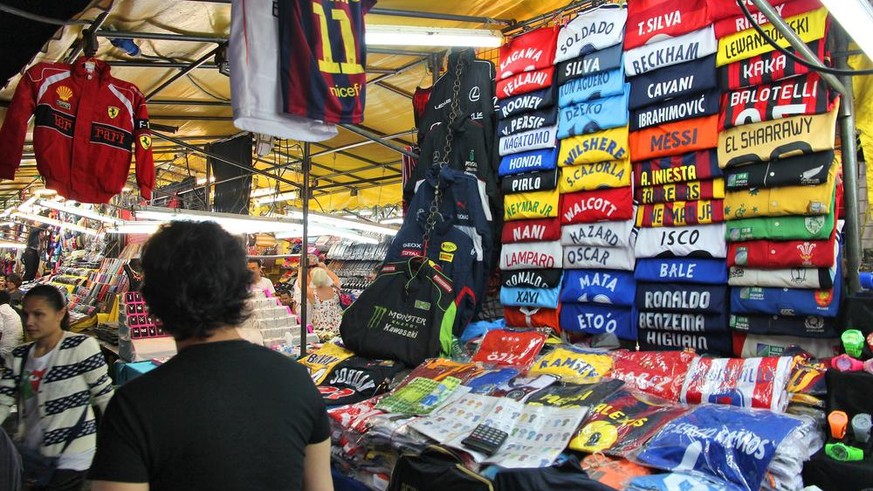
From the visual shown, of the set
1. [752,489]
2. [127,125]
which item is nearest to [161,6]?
[127,125]

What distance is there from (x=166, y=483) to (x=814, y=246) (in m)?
2.40

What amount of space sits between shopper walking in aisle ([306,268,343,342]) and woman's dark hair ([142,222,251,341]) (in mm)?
5615

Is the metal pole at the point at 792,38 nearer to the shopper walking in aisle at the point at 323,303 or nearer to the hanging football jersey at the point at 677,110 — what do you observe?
the hanging football jersey at the point at 677,110

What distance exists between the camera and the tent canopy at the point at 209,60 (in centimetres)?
342

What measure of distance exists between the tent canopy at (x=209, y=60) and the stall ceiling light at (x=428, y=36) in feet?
1.59

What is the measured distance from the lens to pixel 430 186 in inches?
134

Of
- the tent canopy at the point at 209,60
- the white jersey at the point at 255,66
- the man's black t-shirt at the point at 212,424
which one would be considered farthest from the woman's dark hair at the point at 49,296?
the man's black t-shirt at the point at 212,424

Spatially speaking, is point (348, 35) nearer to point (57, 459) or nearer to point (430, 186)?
point (430, 186)

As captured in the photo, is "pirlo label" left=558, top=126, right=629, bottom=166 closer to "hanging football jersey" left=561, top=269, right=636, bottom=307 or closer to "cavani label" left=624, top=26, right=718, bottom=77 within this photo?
"cavani label" left=624, top=26, right=718, bottom=77

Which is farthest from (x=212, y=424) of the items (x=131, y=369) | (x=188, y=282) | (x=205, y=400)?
(x=131, y=369)

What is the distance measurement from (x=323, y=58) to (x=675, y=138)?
171 cm

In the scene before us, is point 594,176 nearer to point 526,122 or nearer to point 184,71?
point 526,122

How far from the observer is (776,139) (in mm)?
2291

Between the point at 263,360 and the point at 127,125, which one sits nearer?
the point at 263,360
